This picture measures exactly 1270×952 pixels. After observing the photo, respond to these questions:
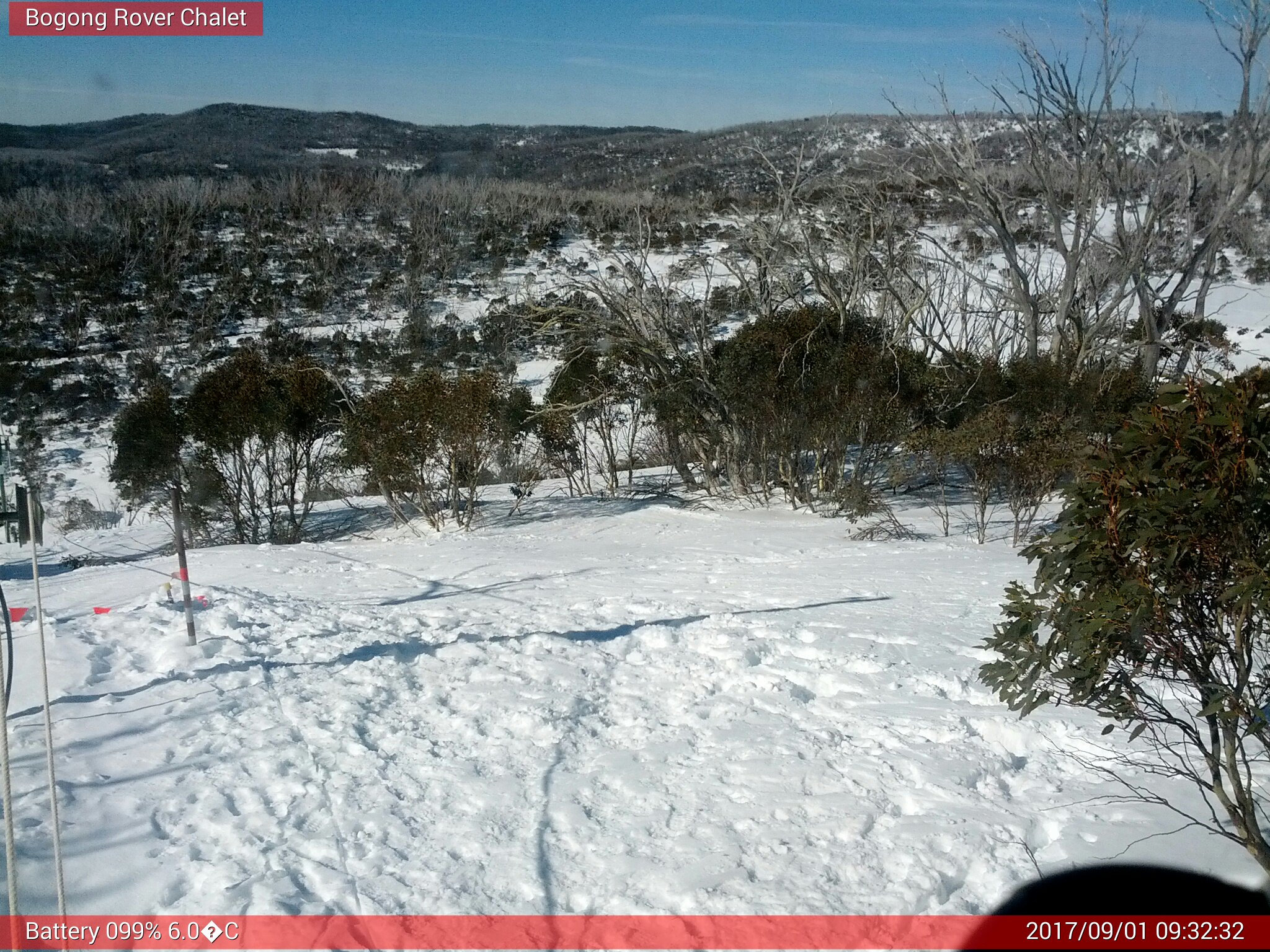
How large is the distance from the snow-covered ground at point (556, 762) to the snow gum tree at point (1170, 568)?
796 millimetres

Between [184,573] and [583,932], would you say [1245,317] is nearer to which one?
[184,573]

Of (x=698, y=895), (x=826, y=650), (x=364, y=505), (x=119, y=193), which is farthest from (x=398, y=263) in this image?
(x=698, y=895)

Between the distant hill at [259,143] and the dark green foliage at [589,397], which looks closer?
the dark green foliage at [589,397]

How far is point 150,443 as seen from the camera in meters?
15.6

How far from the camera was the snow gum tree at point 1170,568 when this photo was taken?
2.58 metres

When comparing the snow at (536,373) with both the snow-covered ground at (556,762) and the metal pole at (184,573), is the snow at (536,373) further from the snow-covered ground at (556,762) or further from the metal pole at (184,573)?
the metal pole at (184,573)

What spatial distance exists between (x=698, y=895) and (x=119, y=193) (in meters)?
47.4

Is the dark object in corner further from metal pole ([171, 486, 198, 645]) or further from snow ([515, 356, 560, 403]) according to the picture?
snow ([515, 356, 560, 403])

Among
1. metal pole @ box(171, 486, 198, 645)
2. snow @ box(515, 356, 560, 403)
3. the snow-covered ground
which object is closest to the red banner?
the snow-covered ground

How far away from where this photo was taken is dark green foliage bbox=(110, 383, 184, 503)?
15625 millimetres

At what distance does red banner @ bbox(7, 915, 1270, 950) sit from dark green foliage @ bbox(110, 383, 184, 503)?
45.5 feet

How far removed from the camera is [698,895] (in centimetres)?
337

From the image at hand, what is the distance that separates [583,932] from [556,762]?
141 centimetres

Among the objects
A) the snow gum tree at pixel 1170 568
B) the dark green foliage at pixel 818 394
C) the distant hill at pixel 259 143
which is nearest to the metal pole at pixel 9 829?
the snow gum tree at pixel 1170 568
